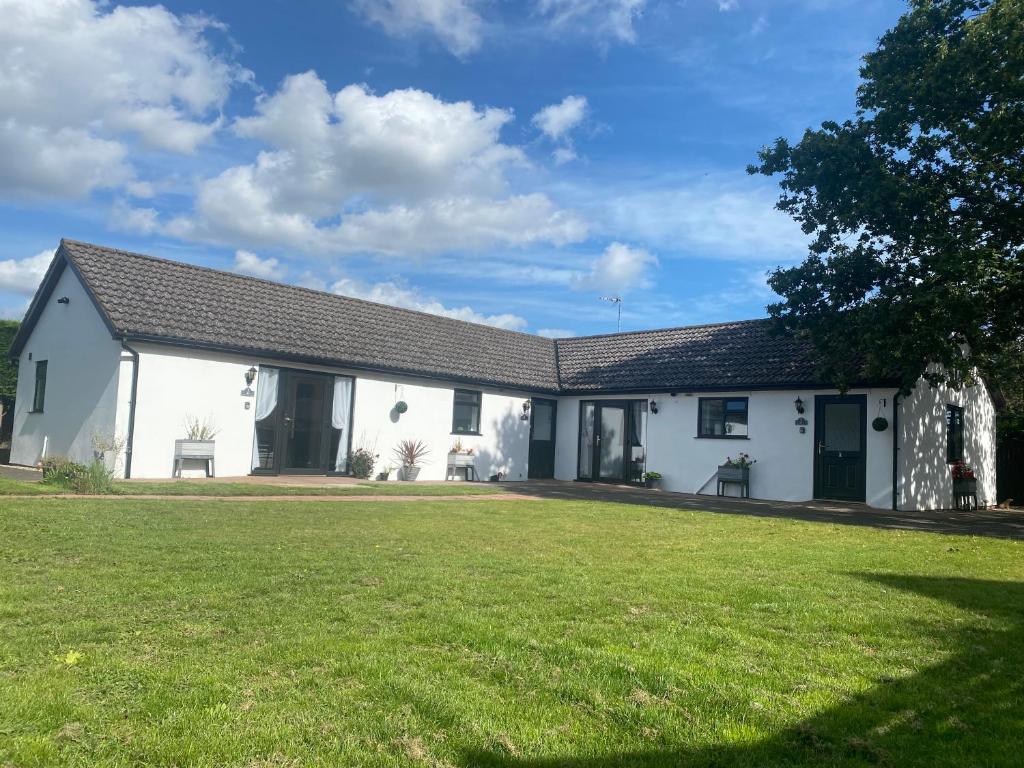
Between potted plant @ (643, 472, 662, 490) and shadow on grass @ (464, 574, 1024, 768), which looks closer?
shadow on grass @ (464, 574, 1024, 768)

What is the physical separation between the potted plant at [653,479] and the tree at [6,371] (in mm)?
17299

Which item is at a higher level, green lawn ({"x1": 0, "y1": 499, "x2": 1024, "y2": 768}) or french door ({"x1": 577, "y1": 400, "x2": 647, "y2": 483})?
french door ({"x1": 577, "y1": 400, "x2": 647, "y2": 483})

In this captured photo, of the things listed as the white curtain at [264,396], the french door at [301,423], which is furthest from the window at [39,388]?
the french door at [301,423]

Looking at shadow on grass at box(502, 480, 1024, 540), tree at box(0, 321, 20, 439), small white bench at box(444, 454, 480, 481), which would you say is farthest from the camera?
small white bench at box(444, 454, 480, 481)

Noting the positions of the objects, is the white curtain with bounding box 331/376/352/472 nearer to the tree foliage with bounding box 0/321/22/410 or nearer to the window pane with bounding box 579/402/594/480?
the window pane with bounding box 579/402/594/480

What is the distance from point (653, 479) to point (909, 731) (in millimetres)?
17358

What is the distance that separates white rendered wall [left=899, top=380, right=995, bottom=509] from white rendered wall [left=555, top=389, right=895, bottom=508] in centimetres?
49

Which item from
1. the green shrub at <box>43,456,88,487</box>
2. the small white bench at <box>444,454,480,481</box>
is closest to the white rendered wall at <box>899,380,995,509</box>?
the small white bench at <box>444,454,480,481</box>

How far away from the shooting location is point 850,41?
15266 mm

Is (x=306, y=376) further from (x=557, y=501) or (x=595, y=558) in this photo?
(x=595, y=558)

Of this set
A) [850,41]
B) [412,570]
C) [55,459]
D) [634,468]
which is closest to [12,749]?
[412,570]

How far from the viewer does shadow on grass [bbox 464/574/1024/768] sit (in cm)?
302

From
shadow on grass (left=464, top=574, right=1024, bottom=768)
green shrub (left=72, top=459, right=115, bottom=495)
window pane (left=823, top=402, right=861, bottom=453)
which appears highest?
window pane (left=823, top=402, right=861, bottom=453)

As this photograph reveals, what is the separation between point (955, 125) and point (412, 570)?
12.9 metres
